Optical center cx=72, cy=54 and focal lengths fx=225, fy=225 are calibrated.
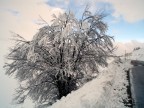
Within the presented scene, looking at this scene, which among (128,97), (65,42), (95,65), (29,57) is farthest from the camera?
(95,65)

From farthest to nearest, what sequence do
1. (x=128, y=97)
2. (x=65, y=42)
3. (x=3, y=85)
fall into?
(x=3, y=85)
(x=65, y=42)
(x=128, y=97)

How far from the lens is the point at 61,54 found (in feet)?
63.4

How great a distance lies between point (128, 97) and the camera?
34.6 ft

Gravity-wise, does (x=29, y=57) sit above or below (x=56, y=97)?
above

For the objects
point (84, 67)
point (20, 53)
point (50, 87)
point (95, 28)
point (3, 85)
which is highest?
point (95, 28)

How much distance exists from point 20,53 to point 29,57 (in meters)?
2.44

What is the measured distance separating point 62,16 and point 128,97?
35.7 ft

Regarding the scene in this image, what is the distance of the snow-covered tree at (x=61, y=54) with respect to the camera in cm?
1811

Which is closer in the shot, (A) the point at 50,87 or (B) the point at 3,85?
(A) the point at 50,87

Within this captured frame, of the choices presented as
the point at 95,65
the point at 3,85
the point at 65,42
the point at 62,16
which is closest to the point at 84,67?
the point at 95,65

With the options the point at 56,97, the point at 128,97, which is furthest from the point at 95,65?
the point at 128,97

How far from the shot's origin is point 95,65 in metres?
20.0

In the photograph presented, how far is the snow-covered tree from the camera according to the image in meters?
18.1

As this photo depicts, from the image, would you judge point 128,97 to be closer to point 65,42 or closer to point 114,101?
point 114,101
